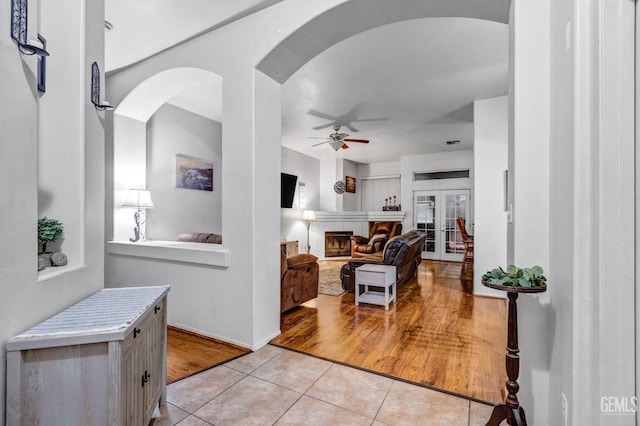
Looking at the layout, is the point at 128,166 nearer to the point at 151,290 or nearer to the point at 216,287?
the point at 216,287

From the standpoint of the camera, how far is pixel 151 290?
1.59 meters

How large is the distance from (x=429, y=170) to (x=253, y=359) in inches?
265

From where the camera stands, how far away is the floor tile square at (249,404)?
1.60m

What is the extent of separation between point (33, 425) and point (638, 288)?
2082 mm

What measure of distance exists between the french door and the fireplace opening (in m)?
1.95

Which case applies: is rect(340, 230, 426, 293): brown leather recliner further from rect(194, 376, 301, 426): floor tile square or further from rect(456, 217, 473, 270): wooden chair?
rect(194, 376, 301, 426): floor tile square

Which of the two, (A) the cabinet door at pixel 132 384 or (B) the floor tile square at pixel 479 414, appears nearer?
(A) the cabinet door at pixel 132 384

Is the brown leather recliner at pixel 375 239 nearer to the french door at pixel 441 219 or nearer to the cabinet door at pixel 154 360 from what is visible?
the french door at pixel 441 219

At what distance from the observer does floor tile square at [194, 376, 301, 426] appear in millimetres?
1597

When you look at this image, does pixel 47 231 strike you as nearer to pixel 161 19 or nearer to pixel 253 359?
pixel 253 359

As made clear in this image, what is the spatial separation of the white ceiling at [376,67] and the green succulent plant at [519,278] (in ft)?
7.51

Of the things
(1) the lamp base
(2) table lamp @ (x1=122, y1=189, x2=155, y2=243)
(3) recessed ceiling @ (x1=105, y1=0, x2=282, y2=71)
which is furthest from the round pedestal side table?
(1) the lamp base

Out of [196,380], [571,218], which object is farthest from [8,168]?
[571,218]

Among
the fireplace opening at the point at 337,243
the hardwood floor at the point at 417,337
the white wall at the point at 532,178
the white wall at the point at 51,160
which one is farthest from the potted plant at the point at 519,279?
the fireplace opening at the point at 337,243
